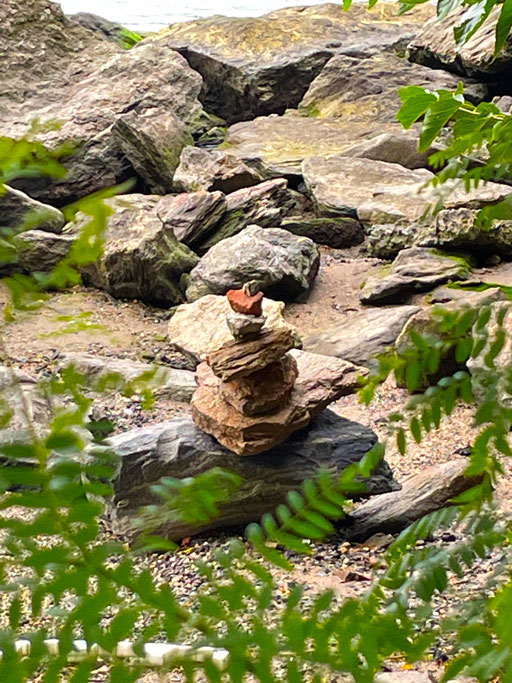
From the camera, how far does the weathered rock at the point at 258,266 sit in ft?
12.5

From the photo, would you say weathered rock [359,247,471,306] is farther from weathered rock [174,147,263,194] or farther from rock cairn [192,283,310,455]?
rock cairn [192,283,310,455]

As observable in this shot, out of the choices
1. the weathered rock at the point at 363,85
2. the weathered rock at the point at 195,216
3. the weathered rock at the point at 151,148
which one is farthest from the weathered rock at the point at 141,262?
the weathered rock at the point at 363,85

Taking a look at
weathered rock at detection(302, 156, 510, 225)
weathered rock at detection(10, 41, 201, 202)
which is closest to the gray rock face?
weathered rock at detection(302, 156, 510, 225)

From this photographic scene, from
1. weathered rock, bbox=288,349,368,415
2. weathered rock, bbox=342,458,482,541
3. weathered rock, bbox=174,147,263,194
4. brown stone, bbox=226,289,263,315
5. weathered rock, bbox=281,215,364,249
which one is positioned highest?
brown stone, bbox=226,289,263,315

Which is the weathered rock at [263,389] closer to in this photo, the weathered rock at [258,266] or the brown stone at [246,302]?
the brown stone at [246,302]

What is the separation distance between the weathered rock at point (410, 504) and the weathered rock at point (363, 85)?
4.43 metres

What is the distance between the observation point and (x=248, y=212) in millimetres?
4559

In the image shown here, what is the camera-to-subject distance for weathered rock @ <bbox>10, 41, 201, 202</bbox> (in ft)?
17.5

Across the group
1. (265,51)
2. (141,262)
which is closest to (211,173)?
(141,262)

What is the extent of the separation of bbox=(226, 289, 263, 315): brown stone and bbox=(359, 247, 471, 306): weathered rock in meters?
1.60

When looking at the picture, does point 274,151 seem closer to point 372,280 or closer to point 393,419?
point 372,280

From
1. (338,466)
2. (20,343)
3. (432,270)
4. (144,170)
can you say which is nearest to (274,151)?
(144,170)

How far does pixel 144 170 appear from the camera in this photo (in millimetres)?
5309

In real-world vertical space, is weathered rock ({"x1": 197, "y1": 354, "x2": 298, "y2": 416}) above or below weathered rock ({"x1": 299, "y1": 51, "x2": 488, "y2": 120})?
above
